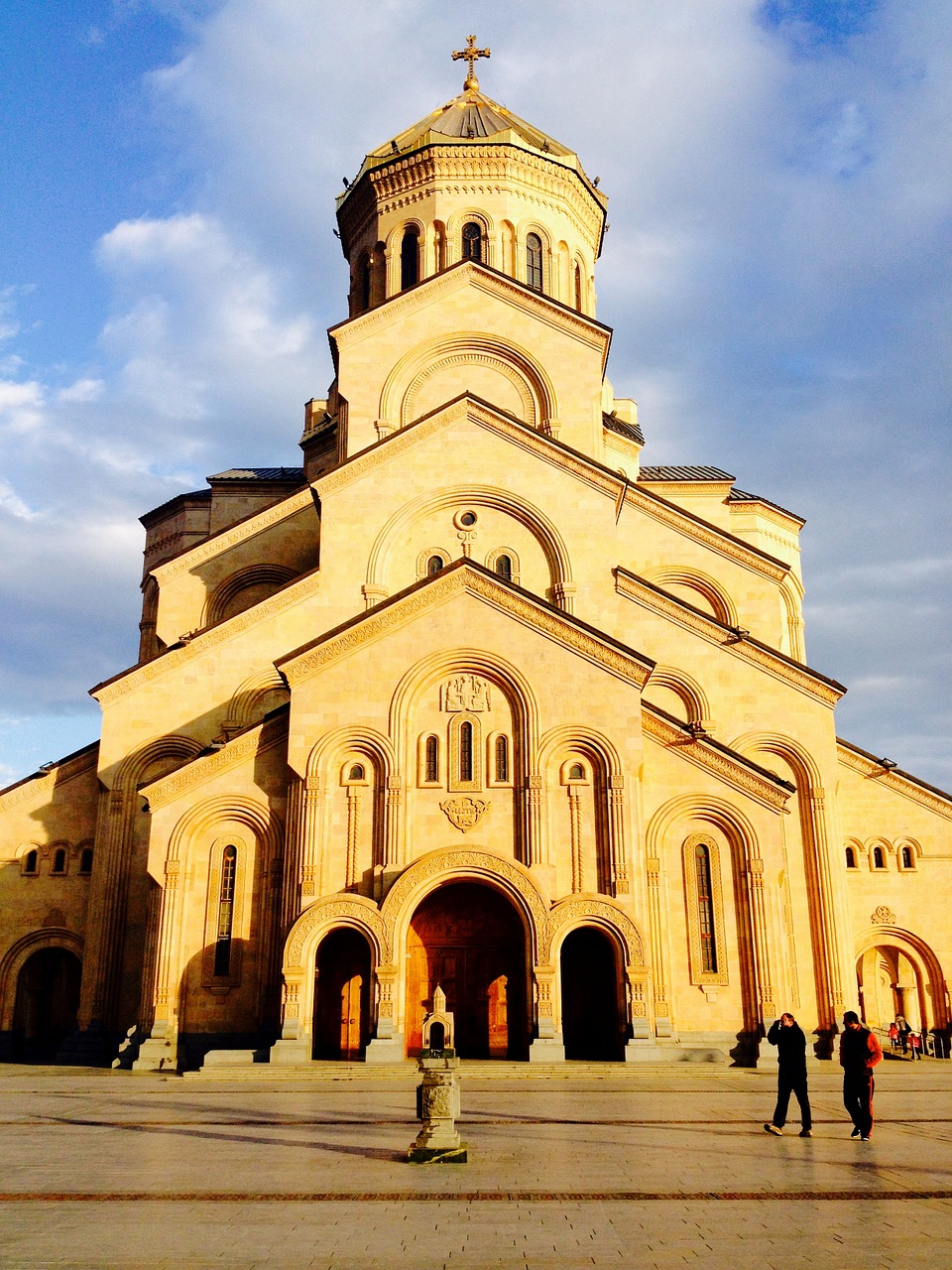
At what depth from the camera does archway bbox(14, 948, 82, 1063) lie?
2647 cm

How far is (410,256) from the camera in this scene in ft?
117

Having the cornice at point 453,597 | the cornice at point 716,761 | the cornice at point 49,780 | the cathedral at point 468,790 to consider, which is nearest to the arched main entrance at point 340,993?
the cathedral at point 468,790

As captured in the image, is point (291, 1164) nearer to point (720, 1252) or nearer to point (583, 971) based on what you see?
point (720, 1252)

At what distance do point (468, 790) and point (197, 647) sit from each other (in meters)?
7.88

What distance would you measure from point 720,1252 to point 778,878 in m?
15.0

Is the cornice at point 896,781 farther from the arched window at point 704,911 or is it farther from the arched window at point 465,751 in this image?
the arched window at point 465,751

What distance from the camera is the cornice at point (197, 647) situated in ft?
84.6

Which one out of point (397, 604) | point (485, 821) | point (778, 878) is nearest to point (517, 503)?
point (397, 604)

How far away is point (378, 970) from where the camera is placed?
20.6 meters

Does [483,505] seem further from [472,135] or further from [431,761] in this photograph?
[472,135]

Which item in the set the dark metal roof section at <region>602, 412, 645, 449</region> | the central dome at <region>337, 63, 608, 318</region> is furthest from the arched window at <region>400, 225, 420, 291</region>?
the dark metal roof section at <region>602, 412, 645, 449</region>

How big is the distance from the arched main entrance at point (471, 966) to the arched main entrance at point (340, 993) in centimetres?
105

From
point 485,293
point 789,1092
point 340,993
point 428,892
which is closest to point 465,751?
point 428,892

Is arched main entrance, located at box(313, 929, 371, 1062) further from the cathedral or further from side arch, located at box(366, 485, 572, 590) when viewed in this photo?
side arch, located at box(366, 485, 572, 590)
